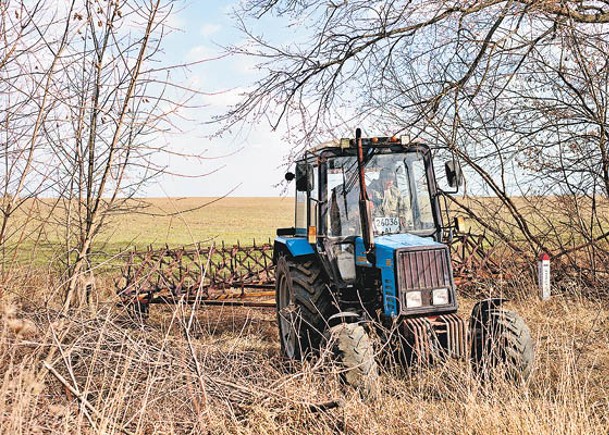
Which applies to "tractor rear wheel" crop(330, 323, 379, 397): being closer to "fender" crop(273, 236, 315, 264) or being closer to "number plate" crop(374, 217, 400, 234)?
"number plate" crop(374, 217, 400, 234)

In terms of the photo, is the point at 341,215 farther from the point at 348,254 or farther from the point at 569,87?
the point at 569,87

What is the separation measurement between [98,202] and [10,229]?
0.86m

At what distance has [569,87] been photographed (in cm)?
803

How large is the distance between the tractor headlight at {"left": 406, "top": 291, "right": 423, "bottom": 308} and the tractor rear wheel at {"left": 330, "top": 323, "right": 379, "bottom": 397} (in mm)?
531

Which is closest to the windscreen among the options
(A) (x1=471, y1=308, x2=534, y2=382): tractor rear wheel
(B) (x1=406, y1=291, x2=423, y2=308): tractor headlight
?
(B) (x1=406, y1=291, x2=423, y2=308): tractor headlight

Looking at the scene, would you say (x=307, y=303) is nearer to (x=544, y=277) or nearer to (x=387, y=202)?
(x=387, y=202)

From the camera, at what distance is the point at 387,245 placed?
513cm

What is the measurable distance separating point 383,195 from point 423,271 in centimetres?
84

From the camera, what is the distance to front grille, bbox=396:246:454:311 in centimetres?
501

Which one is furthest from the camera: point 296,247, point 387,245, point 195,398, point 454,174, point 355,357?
Answer: point 296,247

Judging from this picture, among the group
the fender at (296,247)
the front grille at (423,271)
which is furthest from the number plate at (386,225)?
the fender at (296,247)

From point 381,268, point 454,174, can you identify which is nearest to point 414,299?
point 381,268

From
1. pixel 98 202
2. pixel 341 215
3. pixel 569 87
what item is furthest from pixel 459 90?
pixel 98 202

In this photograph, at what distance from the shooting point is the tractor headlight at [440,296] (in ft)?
16.7
